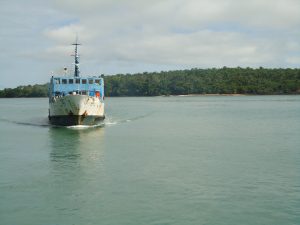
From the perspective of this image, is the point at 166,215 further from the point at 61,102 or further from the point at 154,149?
the point at 61,102

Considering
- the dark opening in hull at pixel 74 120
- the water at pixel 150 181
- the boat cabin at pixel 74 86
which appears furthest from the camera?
the boat cabin at pixel 74 86

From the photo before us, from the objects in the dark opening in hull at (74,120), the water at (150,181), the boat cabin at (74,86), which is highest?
the boat cabin at (74,86)

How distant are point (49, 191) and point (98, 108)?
28.5 meters

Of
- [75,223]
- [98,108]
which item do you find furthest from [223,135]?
[75,223]

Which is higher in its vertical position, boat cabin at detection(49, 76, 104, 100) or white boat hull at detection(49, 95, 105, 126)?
boat cabin at detection(49, 76, 104, 100)

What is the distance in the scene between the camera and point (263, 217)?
1491 cm

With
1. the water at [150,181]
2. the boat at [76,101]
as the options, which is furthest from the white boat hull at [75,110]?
the water at [150,181]

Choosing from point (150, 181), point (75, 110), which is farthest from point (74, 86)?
point (150, 181)

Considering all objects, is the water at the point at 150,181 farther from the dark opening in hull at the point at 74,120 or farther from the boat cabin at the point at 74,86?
the boat cabin at the point at 74,86

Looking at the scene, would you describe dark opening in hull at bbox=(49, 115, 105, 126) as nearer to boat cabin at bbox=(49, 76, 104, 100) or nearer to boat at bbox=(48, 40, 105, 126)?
boat at bbox=(48, 40, 105, 126)

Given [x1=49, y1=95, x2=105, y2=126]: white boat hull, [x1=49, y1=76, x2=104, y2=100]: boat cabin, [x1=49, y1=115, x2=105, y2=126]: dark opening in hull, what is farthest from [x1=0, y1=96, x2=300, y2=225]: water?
[x1=49, y1=76, x2=104, y2=100]: boat cabin

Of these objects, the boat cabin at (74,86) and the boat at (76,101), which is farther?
the boat cabin at (74,86)

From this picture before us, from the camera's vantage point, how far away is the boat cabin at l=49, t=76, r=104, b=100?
1890 inches

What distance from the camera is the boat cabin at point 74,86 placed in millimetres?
48000
